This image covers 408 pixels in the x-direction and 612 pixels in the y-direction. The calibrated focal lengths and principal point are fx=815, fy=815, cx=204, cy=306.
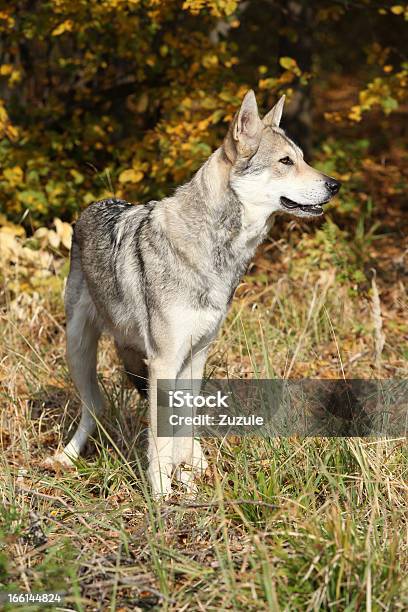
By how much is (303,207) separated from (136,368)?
140cm

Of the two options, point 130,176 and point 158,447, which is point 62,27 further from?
point 158,447

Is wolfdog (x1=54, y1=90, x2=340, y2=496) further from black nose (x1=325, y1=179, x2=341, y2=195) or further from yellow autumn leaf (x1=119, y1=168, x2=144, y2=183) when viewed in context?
yellow autumn leaf (x1=119, y1=168, x2=144, y2=183)

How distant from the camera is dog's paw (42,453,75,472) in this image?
15.9ft

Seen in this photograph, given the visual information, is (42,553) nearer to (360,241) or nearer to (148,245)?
(148,245)

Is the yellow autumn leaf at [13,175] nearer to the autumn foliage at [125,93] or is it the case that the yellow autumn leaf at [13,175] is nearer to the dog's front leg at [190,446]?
the autumn foliage at [125,93]

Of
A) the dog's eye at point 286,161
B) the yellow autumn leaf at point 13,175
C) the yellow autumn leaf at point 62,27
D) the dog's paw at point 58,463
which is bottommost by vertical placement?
the dog's paw at point 58,463

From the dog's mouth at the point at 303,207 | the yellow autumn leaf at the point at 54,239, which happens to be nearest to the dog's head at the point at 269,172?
the dog's mouth at the point at 303,207

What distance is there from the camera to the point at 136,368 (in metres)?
4.97

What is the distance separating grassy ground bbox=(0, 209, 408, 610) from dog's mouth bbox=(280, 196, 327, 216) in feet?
2.54

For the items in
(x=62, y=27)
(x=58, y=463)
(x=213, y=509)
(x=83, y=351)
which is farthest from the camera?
(x=62, y=27)

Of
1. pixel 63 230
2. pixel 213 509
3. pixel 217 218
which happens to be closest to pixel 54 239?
pixel 63 230

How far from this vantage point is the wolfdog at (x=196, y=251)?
4.40 meters

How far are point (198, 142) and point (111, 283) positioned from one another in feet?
8.58

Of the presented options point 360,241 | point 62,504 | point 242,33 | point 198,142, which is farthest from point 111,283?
point 242,33
